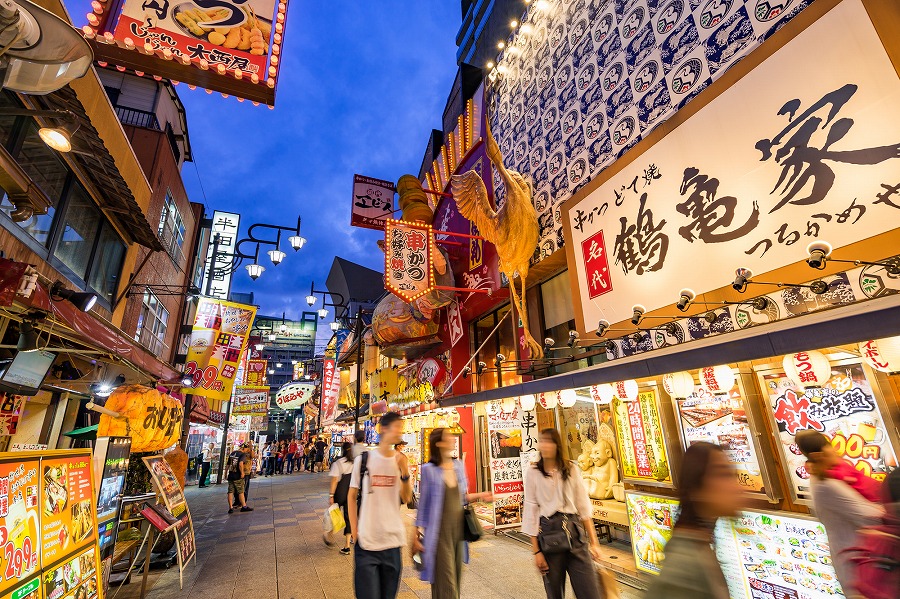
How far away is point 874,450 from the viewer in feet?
15.8

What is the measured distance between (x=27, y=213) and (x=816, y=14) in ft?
35.4

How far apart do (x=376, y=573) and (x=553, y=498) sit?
1916mm

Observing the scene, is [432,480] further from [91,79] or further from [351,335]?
[351,335]

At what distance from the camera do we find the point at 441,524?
13.5 ft

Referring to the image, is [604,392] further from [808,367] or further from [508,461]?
[508,461]

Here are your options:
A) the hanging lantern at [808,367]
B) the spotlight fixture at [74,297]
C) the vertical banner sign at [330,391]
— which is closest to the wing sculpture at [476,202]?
the hanging lantern at [808,367]

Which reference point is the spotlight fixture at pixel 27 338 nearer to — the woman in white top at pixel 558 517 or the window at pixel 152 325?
the woman in white top at pixel 558 517

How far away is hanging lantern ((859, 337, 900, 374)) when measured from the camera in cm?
367

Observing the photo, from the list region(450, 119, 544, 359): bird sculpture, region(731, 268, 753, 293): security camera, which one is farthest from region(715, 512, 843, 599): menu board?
region(450, 119, 544, 359): bird sculpture

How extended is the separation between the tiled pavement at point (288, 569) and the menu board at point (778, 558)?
259 centimetres

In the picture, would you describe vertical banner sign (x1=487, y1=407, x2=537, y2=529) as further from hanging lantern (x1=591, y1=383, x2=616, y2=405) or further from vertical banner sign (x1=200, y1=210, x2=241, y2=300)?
vertical banner sign (x1=200, y1=210, x2=241, y2=300)

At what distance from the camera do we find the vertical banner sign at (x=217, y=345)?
13.2 metres

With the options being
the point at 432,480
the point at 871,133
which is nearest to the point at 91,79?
the point at 432,480

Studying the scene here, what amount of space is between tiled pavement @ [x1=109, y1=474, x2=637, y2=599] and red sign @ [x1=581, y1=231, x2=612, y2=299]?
5007 mm
